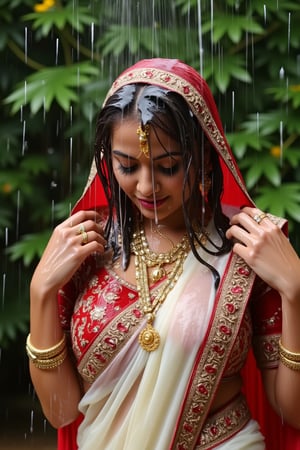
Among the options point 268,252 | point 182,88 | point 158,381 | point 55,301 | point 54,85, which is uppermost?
point 182,88

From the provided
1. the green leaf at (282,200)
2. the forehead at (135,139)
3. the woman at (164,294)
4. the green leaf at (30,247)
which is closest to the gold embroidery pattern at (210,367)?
the woman at (164,294)

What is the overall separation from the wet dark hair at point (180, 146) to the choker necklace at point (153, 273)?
0.03m

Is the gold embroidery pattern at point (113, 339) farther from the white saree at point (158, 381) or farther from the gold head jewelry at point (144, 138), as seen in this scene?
the gold head jewelry at point (144, 138)

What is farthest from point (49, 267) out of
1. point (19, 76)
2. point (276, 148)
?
point (19, 76)

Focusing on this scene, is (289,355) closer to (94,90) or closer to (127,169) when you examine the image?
(127,169)

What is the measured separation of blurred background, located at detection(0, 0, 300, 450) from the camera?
3.69 metres

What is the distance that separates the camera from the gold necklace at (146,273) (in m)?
2.05

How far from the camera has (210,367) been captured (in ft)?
6.70

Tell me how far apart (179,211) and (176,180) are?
5.8 inches

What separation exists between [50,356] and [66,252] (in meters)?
0.22

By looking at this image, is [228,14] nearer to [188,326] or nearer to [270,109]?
[270,109]

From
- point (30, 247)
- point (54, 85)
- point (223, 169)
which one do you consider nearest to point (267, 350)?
point (223, 169)

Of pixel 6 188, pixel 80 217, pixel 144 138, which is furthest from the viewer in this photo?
pixel 6 188

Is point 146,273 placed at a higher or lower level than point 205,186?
lower
